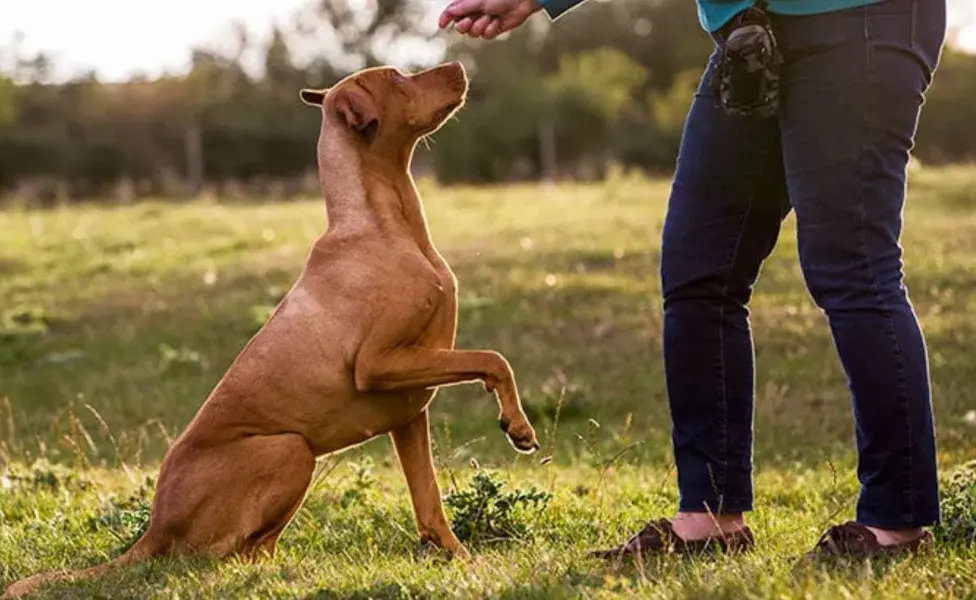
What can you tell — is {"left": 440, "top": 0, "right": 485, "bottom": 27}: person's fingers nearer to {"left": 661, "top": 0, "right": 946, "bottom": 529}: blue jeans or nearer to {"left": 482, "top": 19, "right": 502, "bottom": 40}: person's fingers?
{"left": 482, "top": 19, "right": 502, "bottom": 40}: person's fingers

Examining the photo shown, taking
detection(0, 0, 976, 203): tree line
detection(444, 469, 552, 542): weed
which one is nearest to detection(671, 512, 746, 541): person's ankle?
detection(444, 469, 552, 542): weed

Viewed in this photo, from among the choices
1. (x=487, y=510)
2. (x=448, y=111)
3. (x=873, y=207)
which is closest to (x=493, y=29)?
(x=448, y=111)

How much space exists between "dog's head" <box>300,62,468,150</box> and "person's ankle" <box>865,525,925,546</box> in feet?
6.31

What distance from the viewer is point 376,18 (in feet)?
177

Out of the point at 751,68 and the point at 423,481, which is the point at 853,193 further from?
the point at 423,481

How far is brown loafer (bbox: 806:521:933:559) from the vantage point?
370 cm

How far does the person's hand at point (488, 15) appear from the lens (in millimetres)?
4344

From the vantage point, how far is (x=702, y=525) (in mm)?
4168

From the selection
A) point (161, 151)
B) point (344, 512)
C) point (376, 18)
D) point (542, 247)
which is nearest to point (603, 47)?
point (376, 18)

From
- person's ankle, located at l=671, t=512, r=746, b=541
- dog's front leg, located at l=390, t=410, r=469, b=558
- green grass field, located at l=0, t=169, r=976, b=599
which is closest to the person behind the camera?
green grass field, located at l=0, t=169, r=976, b=599

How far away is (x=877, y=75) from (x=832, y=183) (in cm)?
30

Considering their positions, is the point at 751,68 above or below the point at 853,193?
above

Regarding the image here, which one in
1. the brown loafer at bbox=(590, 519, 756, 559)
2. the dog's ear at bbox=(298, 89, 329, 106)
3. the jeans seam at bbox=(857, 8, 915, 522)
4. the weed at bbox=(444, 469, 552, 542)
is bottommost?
the weed at bbox=(444, 469, 552, 542)

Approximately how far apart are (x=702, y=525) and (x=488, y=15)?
1708mm
